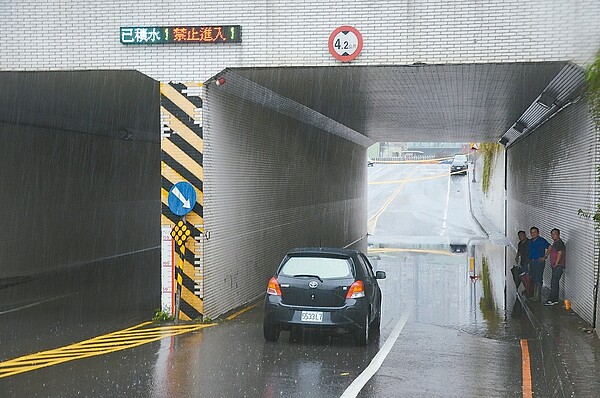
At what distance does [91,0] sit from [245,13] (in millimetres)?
2679

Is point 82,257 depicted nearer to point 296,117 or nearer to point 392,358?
point 296,117

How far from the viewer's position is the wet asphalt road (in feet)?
29.5

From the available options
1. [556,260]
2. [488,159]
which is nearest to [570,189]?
[556,260]

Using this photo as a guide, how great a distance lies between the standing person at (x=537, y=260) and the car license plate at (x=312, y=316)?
7119mm

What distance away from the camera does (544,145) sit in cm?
2153

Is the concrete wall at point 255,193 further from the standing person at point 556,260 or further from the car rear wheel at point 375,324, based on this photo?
the standing person at point 556,260

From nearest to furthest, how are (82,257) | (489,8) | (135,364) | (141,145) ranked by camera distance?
1. (135,364)
2. (489,8)
3. (82,257)
4. (141,145)

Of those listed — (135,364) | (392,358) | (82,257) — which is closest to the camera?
(135,364)

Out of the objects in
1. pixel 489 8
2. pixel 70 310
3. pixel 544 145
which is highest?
pixel 489 8

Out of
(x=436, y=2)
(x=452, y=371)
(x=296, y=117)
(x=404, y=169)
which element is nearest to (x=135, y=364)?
(x=452, y=371)

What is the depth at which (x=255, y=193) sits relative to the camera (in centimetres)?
1766

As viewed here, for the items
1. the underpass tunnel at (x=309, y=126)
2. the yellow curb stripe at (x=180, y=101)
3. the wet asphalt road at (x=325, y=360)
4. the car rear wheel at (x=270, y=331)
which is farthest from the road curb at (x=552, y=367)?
the yellow curb stripe at (x=180, y=101)

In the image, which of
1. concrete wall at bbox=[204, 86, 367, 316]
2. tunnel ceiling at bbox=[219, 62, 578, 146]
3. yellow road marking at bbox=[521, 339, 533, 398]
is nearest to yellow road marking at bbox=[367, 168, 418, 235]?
concrete wall at bbox=[204, 86, 367, 316]

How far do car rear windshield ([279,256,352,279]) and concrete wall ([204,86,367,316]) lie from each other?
258cm
